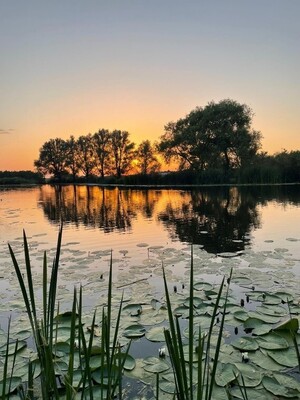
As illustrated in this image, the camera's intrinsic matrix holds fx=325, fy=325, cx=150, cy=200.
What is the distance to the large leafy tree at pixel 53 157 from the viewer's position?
72000 mm

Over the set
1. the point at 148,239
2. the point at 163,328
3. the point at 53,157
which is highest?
the point at 53,157

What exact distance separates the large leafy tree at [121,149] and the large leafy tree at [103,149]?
1071mm

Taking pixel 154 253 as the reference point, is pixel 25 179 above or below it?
above

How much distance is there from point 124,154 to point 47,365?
65.4 meters

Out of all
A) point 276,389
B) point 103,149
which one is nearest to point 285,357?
point 276,389

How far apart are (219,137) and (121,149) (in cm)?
2786

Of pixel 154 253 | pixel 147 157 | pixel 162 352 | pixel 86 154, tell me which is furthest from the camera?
pixel 86 154

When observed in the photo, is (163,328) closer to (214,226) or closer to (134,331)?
(134,331)

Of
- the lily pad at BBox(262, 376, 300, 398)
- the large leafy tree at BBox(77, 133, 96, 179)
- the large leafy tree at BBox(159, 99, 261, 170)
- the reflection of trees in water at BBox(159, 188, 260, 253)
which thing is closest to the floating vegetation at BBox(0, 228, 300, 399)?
the lily pad at BBox(262, 376, 300, 398)

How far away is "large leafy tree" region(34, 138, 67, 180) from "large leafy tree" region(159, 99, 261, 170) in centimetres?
3448

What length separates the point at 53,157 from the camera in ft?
237

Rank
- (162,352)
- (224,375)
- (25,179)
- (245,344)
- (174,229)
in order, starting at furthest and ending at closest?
1. (25,179)
2. (174,229)
3. (245,344)
4. (162,352)
5. (224,375)

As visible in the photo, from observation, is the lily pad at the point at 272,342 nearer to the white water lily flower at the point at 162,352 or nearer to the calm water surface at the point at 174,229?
the white water lily flower at the point at 162,352

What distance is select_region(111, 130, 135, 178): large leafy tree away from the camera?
6500cm
